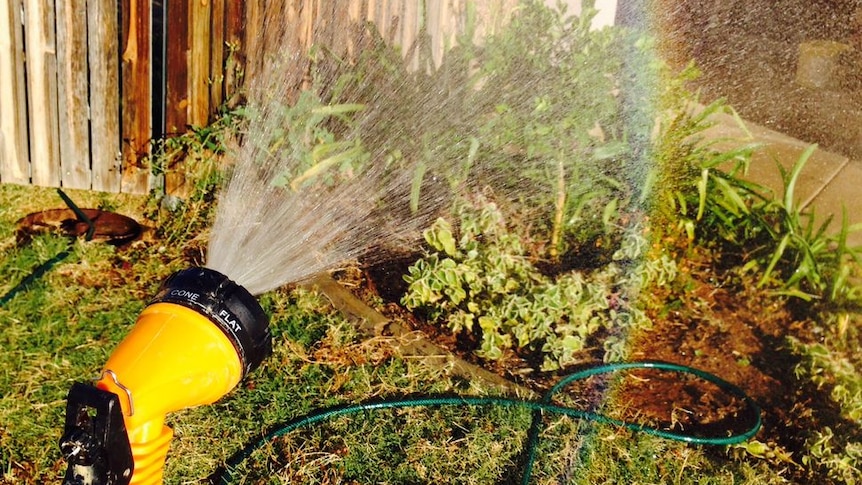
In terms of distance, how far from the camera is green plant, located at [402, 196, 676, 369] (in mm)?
3139

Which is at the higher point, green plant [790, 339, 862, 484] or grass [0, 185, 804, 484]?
green plant [790, 339, 862, 484]

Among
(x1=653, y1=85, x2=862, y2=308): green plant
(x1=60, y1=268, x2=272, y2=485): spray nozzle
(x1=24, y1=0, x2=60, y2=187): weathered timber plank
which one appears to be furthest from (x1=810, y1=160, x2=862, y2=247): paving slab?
(x1=24, y1=0, x2=60, y2=187): weathered timber plank

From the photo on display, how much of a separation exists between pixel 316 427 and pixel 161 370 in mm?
1059

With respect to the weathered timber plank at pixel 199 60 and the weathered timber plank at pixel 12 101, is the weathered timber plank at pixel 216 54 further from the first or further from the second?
the weathered timber plank at pixel 12 101

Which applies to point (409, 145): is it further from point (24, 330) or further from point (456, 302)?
point (24, 330)

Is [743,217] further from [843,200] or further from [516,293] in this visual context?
[516,293]

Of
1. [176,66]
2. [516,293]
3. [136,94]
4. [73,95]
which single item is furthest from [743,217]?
[73,95]

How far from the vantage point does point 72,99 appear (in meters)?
4.09

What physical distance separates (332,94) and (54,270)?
1.50 metres

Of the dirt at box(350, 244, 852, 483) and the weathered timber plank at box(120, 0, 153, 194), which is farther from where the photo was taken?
the weathered timber plank at box(120, 0, 153, 194)

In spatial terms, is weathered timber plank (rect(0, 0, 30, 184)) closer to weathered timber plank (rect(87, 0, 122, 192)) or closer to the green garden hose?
weathered timber plank (rect(87, 0, 122, 192))

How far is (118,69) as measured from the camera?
4043 mm

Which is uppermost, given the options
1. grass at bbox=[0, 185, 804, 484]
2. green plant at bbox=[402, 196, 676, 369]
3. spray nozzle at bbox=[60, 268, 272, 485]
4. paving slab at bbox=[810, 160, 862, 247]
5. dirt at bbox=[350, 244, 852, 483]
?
spray nozzle at bbox=[60, 268, 272, 485]

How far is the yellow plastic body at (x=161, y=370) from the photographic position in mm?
1816
